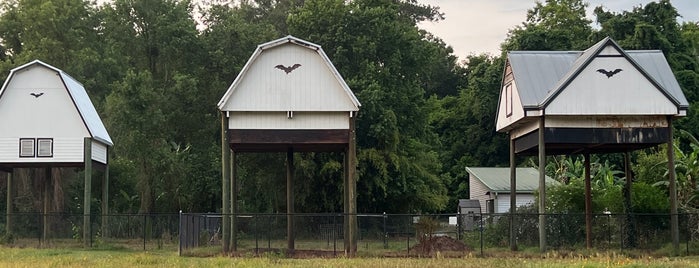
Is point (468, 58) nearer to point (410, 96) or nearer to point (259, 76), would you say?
point (410, 96)

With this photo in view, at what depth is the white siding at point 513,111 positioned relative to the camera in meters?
32.7

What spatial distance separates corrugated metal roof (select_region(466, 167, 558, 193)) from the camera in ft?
185

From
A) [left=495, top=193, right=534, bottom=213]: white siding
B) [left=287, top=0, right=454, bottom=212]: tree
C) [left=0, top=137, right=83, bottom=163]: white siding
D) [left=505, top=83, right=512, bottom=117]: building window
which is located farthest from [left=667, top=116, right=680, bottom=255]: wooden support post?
[left=495, top=193, right=534, bottom=213]: white siding

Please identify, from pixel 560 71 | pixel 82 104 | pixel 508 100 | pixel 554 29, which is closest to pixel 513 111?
pixel 508 100

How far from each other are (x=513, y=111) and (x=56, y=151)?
779 inches

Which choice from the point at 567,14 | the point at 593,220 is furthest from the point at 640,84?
the point at 567,14

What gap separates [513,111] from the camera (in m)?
33.9

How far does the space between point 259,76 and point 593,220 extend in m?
14.8

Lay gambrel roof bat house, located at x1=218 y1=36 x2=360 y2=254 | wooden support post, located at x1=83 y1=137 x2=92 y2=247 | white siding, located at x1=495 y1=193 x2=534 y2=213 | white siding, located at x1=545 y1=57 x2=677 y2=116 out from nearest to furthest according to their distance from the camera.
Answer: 1. white siding, located at x1=545 y1=57 x2=677 y2=116
2. gambrel roof bat house, located at x1=218 y1=36 x2=360 y2=254
3. wooden support post, located at x1=83 y1=137 x2=92 y2=247
4. white siding, located at x1=495 y1=193 x2=534 y2=213

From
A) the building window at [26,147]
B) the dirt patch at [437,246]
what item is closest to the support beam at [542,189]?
the dirt patch at [437,246]

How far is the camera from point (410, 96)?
53.6 metres

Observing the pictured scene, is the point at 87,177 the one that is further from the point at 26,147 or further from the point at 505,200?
the point at 505,200

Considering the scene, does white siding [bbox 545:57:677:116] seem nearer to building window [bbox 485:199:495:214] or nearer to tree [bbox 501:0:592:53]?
building window [bbox 485:199:495:214]

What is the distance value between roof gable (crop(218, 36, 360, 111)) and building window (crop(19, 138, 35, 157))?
11509 millimetres
